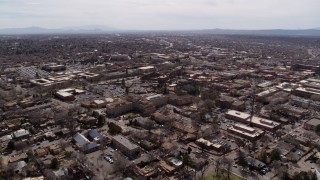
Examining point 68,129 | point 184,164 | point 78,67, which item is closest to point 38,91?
point 68,129

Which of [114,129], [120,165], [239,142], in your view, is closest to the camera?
[120,165]

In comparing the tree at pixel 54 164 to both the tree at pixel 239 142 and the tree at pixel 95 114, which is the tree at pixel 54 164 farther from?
the tree at pixel 239 142

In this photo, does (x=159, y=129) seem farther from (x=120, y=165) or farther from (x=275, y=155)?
(x=275, y=155)

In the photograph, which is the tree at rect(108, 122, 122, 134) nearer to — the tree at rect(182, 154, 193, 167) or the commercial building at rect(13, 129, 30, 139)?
the commercial building at rect(13, 129, 30, 139)

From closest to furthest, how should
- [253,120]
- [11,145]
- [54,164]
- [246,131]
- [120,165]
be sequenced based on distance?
[120,165], [54,164], [11,145], [246,131], [253,120]

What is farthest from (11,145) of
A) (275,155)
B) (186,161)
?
(275,155)

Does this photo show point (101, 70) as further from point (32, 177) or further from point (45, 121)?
point (32, 177)

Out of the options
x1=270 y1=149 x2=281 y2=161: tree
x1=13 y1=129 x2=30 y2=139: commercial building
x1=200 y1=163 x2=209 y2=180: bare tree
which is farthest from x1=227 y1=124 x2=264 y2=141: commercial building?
x1=13 y1=129 x2=30 y2=139: commercial building

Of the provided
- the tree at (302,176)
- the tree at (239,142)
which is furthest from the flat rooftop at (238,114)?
the tree at (302,176)

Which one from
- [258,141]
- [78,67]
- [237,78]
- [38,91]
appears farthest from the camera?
[78,67]
